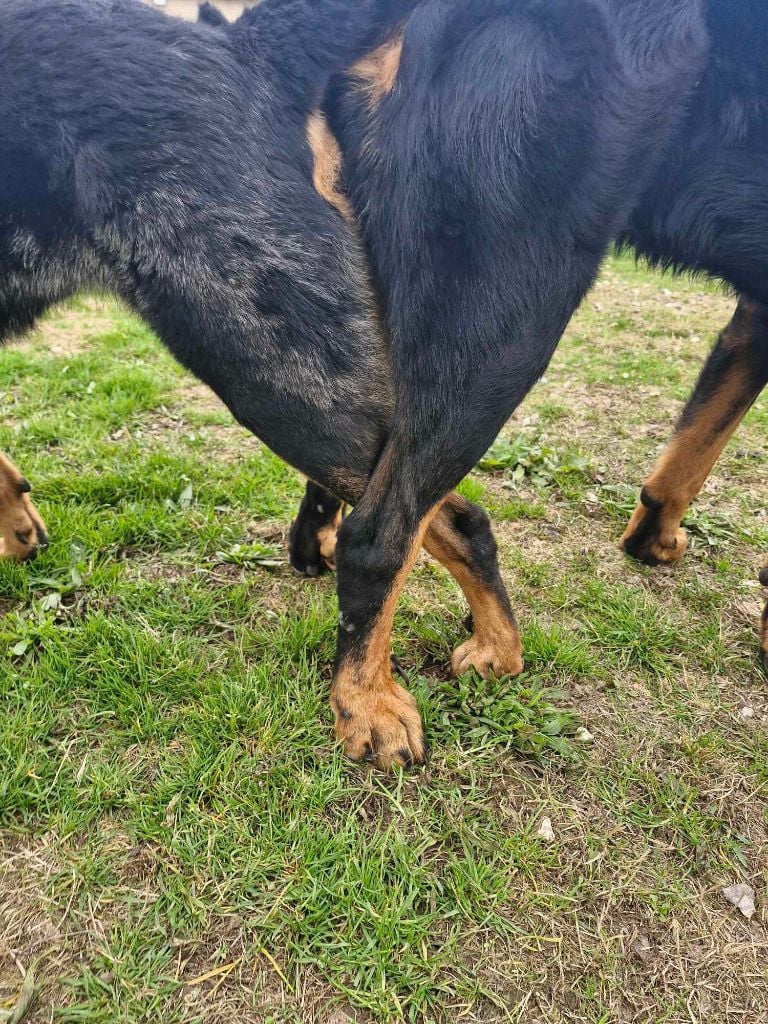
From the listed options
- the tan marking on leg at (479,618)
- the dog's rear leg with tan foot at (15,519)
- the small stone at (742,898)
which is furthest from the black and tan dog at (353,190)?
the small stone at (742,898)

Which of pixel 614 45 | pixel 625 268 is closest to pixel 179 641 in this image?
pixel 614 45

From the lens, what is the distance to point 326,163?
2.02 metres

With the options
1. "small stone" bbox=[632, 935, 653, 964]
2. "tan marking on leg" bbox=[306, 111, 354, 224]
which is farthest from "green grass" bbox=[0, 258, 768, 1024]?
"tan marking on leg" bbox=[306, 111, 354, 224]

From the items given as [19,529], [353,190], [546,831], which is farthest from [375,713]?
[19,529]

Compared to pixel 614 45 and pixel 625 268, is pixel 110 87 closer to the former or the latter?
pixel 614 45

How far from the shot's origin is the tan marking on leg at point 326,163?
2.00 meters

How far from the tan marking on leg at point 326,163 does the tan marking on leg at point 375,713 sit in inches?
45.8

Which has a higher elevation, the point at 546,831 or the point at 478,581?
the point at 478,581

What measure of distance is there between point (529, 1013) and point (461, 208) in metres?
2.13

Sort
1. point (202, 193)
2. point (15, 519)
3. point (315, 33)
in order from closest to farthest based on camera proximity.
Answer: point (202, 193) < point (315, 33) < point (15, 519)

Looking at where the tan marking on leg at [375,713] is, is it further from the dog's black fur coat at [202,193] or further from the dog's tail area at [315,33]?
the dog's tail area at [315,33]

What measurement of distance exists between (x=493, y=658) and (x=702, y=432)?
1.48 meters

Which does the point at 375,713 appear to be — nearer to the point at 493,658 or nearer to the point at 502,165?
A: the point at 493,658

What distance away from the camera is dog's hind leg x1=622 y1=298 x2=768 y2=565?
2.91m
